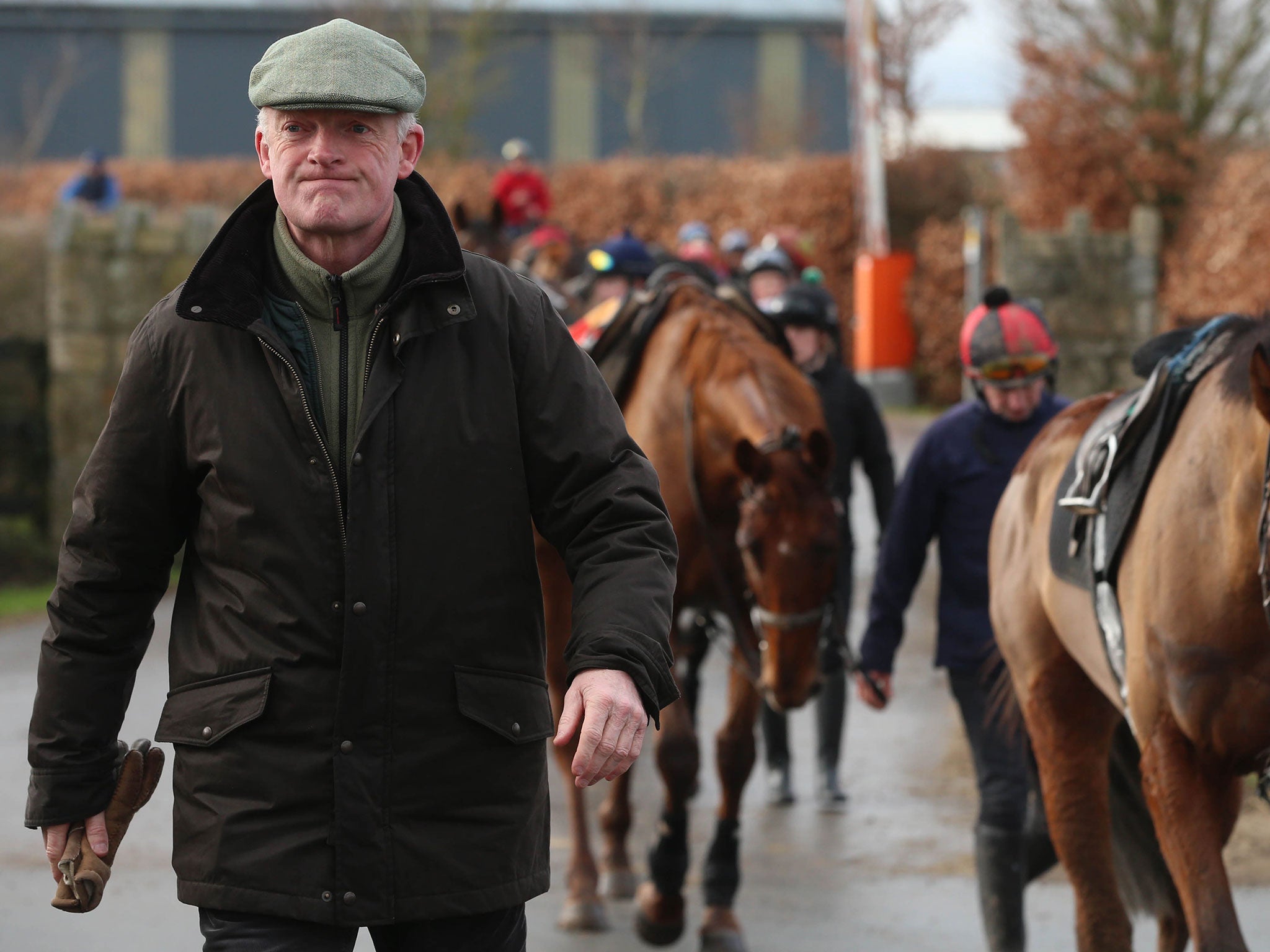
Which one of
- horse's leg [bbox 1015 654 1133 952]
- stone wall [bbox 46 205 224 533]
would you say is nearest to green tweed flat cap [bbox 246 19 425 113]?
horse's leg [bbox 1015 654 1133 952]

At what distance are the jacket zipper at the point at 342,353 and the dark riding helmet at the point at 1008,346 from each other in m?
3.06

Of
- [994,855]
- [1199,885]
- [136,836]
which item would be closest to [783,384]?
[994,855]

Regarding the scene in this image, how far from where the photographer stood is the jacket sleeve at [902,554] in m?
5.84

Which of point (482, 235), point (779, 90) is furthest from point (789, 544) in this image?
point (779, 90)

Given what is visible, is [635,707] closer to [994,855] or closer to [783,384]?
[994,855]

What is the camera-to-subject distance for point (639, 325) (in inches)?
257

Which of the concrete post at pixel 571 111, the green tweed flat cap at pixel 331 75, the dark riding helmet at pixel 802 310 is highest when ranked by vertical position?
the concrete post at pixel 571 111

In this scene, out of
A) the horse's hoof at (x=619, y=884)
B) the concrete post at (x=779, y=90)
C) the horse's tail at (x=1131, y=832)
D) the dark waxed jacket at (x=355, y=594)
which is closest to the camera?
the dark waxed jacket at (x=355, y=594)

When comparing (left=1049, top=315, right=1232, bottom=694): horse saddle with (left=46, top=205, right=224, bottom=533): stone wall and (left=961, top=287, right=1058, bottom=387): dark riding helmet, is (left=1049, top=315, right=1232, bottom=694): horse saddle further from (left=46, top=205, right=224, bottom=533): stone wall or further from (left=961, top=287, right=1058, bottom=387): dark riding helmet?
(left=46, top=205, right=224, bottom=533): stone wall

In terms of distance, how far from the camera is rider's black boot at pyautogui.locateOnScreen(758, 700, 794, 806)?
774cm

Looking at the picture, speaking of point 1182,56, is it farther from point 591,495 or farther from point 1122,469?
point 591,495

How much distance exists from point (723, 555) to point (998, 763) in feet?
4.13

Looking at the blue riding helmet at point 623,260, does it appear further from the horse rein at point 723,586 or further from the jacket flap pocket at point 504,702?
the jacket flap pocket at point 504,702

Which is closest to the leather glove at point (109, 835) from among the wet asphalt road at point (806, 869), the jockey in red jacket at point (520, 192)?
the wet asphalt road at point (806, 869)
